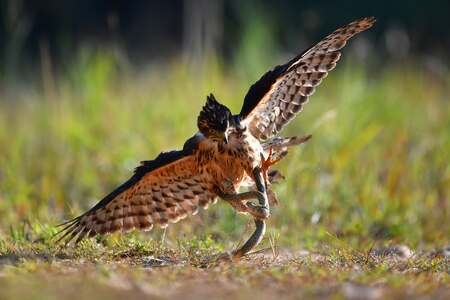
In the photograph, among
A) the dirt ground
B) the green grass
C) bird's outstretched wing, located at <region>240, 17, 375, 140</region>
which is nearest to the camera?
the dirt ground

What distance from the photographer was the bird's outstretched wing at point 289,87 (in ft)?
20.7

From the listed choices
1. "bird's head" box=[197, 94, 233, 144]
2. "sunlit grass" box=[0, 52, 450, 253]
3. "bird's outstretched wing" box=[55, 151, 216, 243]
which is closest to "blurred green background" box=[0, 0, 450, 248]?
"sunlit grass" box=[0, 52, 450, 253]

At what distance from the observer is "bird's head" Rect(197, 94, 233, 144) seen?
5934 mm

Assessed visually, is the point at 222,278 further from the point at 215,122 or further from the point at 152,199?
the point at 152,199

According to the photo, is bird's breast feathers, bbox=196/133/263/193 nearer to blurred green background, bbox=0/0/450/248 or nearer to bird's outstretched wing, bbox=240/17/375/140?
bird's outstretched wing, bbox=240/17/375/140

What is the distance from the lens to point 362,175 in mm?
8719

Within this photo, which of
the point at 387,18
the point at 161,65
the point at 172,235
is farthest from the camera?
the point at 387,18

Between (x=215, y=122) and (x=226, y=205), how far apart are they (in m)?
2.17

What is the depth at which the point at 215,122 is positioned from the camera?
596 centimetres

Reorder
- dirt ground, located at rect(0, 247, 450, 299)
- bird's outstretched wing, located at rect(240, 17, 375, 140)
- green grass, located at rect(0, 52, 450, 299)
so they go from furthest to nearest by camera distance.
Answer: bird's outstretched wing, located at rect(240, 17, 375, 140)
green grass, located at rect(0, 52, 450, 299)
dirt ground, located at rect(0, 247, 450, 299)

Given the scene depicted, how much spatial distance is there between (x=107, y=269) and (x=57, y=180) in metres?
3.79

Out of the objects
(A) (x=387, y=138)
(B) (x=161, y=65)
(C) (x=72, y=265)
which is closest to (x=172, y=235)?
(C) (x=72, y=265)

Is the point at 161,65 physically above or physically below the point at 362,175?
above

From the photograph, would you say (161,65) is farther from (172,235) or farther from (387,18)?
(172,235)
